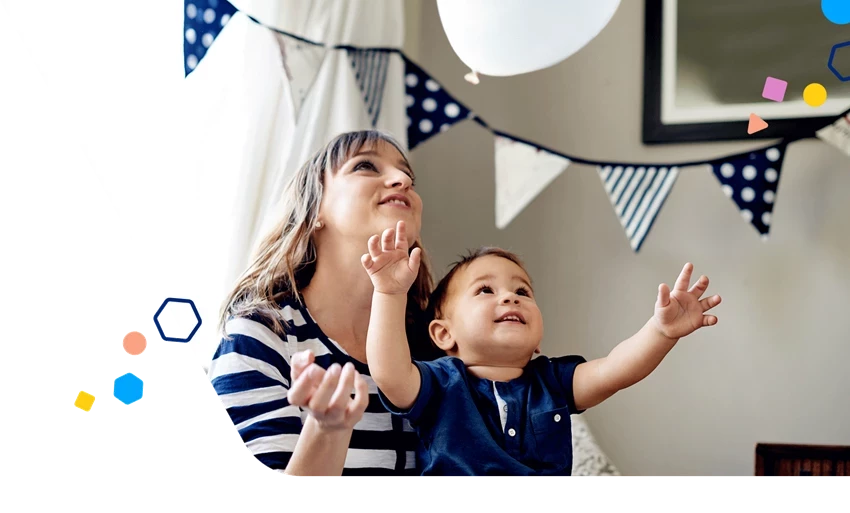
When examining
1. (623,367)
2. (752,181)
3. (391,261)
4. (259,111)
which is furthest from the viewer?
(752,181)

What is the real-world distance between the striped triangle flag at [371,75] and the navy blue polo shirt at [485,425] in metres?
0.64

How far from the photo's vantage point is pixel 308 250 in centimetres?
86

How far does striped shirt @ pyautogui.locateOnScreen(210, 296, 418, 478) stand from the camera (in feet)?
2.34

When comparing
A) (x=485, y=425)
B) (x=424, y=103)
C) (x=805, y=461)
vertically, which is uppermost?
(x=424, y=103)

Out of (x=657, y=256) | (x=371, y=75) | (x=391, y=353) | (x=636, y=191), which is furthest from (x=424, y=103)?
(x=391, y=353)

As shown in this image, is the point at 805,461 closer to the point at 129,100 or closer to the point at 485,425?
the point at 485,425

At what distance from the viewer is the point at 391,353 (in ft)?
2.31

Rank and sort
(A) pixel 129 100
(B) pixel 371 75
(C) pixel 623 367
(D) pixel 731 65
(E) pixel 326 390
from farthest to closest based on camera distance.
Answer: (D) pixel 731 65 < (B) pixel 371 75 < (A) pixel 129 100 < (C) pixel 623 367 < (E) pixel 326 390

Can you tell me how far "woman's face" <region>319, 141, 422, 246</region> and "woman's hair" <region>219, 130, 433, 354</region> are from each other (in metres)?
0.01

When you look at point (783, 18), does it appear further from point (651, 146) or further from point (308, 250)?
point (308, 250)

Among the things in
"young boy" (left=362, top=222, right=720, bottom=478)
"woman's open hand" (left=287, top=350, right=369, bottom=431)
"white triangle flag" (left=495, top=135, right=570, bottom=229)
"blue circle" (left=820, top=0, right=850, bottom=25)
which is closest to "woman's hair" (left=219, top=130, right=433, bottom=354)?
"young boy" (left=362, top=222, right=720, bottom=478)

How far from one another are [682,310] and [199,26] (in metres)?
0.64

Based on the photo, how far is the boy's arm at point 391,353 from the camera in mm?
684

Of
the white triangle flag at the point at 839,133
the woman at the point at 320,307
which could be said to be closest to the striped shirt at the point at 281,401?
the woman at the point at 320,307
